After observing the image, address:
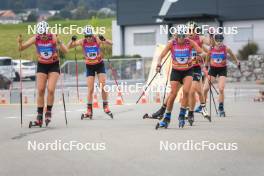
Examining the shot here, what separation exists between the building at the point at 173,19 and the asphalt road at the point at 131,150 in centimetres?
→ 3744

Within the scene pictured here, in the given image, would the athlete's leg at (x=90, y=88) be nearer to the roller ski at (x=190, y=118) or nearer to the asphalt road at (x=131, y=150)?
the asphalt road at (x=131, y=150)

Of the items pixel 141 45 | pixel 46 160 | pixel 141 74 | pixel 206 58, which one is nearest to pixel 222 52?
pixel 206 58

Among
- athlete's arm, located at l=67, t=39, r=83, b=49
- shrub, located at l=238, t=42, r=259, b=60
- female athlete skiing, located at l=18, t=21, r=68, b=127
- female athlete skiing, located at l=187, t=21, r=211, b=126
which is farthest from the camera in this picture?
shrub, located at l=238, t=42, r=259, b=60

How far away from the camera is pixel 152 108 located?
2305 cm

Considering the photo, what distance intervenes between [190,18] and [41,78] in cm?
4139

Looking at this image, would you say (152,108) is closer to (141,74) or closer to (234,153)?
(234,153)

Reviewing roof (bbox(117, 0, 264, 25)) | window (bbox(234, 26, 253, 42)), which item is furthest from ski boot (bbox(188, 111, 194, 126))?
window (bbox(234, 26, 253, 42))

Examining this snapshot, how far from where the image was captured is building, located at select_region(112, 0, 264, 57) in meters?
54.9

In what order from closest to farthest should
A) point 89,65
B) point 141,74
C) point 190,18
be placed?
point 89,65 → point 141,74 → point 190,18

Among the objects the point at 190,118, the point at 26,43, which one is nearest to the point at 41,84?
the point at 26,43

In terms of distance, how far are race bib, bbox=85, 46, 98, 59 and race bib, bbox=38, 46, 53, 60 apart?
2.60 m

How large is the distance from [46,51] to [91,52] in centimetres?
270

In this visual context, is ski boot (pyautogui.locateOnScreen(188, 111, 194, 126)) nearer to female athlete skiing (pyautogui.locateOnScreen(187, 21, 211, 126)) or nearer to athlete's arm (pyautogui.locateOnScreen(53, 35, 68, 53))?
female athlete skiing (pyautogui.locateOnScreen(187, 21, 211, 126))

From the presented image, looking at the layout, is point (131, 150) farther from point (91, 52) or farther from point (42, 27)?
point (91, 52)
